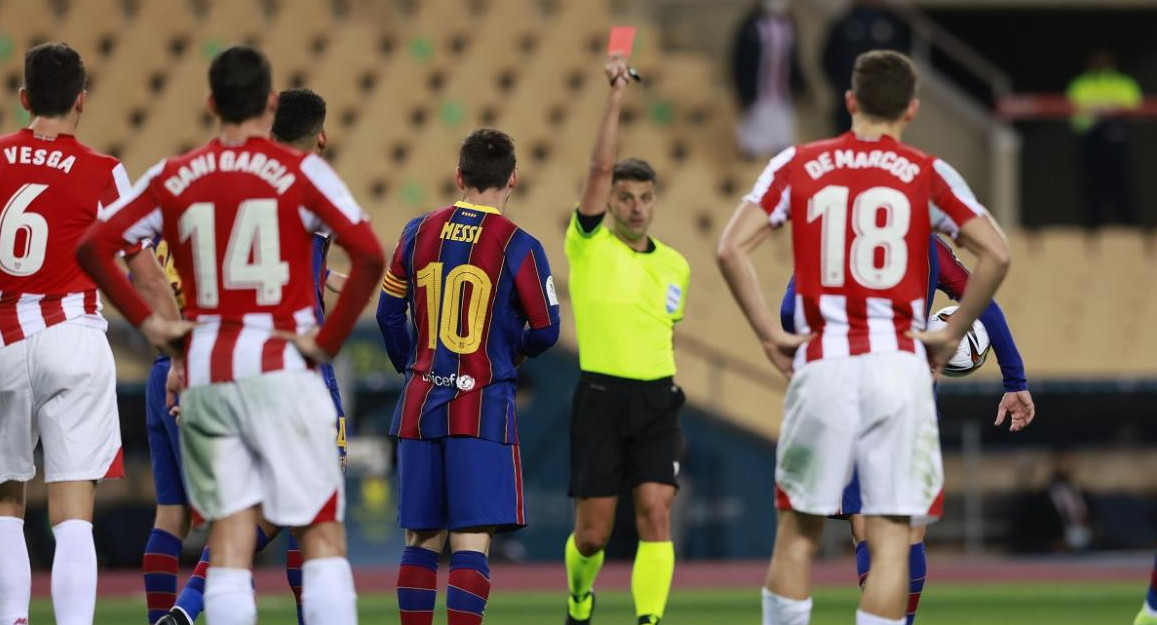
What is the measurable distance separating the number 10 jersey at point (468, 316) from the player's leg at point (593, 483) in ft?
5.01

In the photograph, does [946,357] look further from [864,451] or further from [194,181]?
[194,181]

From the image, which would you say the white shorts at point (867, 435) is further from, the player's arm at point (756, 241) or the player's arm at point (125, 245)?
the player's arm at point (125, 245)

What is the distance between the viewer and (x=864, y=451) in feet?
18.3

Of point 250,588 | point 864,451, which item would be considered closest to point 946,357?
point 864,451

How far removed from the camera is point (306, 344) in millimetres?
5383

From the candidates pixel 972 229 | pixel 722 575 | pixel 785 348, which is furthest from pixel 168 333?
pixel 722 575

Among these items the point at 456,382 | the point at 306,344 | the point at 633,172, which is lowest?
the point at 456,382

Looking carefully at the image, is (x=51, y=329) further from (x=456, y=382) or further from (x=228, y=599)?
(x=228, y=599)

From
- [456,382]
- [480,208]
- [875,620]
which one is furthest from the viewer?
[480,208]

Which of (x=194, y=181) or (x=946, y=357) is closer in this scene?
(x=194, y=181)

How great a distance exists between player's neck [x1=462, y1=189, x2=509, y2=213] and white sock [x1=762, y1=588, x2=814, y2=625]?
1984mm

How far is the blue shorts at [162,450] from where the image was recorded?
7.30 metres

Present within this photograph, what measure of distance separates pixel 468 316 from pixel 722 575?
726 centimetres

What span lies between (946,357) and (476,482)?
6.18ft
